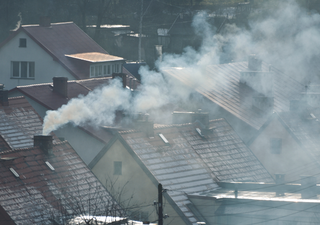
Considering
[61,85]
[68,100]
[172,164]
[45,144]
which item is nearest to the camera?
[45,144]

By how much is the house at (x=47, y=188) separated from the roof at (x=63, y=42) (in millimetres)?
21313

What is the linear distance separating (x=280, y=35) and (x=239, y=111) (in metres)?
19.8

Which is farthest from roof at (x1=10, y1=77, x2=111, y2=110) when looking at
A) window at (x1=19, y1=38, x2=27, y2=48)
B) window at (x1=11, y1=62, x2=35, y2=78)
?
window at (x1=19, y1=38, x2=27, y2=48)

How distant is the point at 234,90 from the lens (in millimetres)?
40562

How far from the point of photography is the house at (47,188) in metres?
19.8

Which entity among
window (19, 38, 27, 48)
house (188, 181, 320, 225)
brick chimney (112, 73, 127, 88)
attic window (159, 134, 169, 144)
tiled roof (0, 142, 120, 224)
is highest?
window (19, 38, 27, 48)

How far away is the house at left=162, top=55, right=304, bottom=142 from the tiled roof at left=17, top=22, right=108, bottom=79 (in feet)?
28.9

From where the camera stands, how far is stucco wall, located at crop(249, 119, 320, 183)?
103 feet

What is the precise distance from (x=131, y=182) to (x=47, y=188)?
14.7 ft

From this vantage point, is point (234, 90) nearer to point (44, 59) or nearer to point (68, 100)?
point (68, 100)

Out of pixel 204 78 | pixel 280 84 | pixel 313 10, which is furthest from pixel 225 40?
pixel 204 78

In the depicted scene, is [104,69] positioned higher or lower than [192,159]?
higher

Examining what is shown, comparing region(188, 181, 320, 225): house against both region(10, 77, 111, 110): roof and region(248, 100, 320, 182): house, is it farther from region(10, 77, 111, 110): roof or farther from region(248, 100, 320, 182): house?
region(10, 77, 111, 110): roof

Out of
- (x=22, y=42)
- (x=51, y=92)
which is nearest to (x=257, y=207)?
(x=51, y=92)
